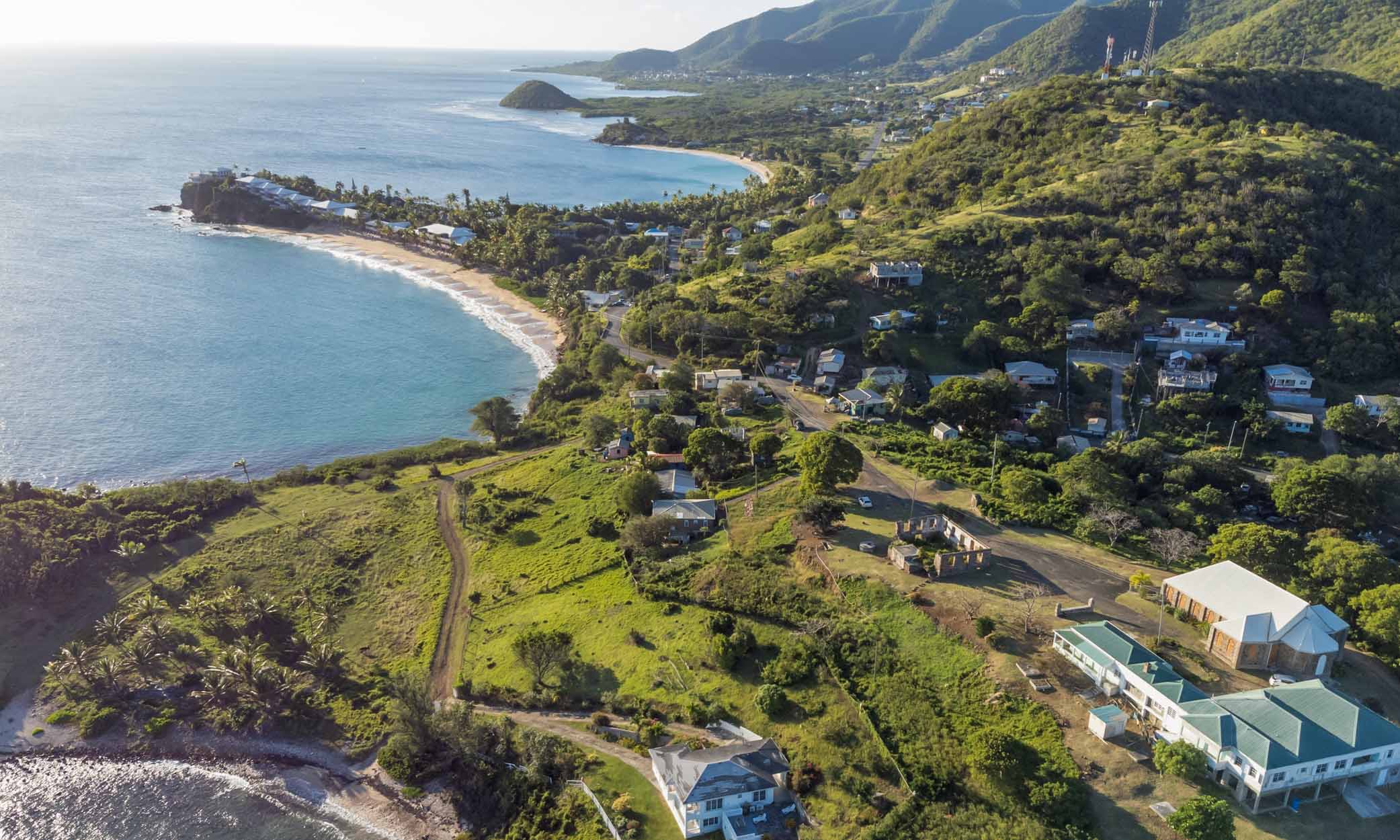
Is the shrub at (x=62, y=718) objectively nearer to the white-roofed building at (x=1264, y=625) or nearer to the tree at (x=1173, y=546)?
the white-roofed building at (x=1264, y=625)

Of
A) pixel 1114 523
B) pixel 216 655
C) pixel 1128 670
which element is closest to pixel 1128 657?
pixel 1128 670

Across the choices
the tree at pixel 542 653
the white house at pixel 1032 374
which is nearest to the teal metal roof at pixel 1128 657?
the tree at pixel 542 653

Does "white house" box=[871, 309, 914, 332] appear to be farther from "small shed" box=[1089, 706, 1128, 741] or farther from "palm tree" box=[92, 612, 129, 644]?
"palm tree" box=[92, 612, 129, 644]

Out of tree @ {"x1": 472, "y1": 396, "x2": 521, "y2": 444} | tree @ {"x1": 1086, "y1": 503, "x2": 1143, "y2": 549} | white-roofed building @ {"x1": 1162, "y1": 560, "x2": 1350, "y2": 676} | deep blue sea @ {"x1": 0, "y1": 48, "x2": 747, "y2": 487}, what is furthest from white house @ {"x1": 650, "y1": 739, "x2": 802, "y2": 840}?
deep blue sea @ {"x1": 0, "y1": 48, "x2": 747, "y2": 487}

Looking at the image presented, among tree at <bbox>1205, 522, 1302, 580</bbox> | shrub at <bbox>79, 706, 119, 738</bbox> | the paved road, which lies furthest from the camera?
the paved road

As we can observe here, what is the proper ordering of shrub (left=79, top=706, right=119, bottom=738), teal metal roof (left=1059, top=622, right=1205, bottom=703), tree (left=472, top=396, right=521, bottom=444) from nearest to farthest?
teal metal roof (left=1059, top=622, right=1205, bottom=703), shrub (left=79, top=706, right=119, bottom=738), tree (left=472, top=396, right=521, bottom=444)

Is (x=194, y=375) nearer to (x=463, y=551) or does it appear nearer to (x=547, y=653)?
(x=463, y=551)

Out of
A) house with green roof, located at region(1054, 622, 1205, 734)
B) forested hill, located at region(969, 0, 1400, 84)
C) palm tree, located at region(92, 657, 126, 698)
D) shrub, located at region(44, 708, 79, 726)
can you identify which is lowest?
shrub, located at region(44, 708, 79, 726)
